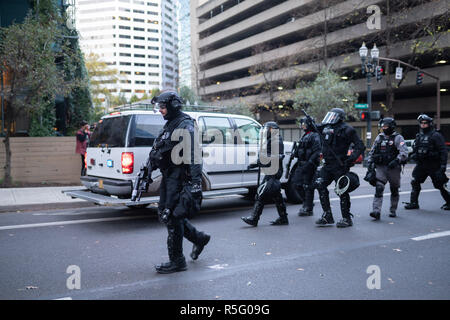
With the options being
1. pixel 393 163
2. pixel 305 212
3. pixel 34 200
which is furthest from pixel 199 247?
pixel 34 200

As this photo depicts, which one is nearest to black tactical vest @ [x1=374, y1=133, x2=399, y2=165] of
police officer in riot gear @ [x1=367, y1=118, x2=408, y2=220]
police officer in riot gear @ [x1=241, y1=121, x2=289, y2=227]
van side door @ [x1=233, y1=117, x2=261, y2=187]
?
police officer in riot gear @ [x1=367, y1=118, x2=408, y2=220]

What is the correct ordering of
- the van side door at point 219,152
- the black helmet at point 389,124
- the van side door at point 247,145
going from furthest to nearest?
the van side door at point 247,145
the van side door at point 219,152
the black helmet at point 389,124

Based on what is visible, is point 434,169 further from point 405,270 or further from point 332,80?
point 332,80

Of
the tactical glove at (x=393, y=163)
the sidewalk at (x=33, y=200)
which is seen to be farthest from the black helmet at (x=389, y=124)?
the sidewalk at (x=33, y=200)

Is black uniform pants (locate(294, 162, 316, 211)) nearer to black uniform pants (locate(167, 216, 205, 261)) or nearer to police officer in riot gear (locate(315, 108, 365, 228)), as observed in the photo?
police officer in riot gear (locate(315, 108, 365, 228))

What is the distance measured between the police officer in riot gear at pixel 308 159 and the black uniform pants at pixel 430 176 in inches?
97.7

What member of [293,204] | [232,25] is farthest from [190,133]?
[232,25]

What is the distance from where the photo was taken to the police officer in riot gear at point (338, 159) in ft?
22.1

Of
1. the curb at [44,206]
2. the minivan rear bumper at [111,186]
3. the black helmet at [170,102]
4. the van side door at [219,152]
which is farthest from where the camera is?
the curb at [44,206]

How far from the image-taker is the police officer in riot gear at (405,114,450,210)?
846 cm

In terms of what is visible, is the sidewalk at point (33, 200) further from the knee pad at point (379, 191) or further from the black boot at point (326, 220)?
the knee pad at point (379, 191)

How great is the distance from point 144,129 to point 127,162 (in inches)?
27.4

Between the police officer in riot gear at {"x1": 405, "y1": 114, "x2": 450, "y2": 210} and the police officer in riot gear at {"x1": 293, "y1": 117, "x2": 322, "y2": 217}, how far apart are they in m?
2.35

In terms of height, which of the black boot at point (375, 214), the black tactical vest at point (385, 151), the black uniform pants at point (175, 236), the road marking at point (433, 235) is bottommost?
the road marking at point (433, 235)
